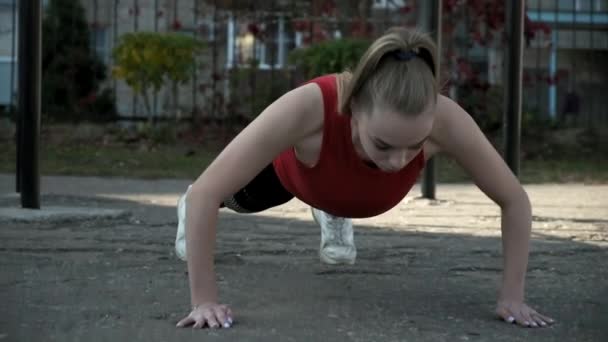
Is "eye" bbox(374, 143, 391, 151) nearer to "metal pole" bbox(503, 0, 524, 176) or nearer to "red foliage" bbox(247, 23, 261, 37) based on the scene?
"metal pole" bbox(503, 0, 524, 176)

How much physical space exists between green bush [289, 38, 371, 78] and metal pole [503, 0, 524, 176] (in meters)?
4.41

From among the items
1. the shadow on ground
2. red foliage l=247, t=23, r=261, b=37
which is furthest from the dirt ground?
red foliage l=247, t=23, r=261, b=37

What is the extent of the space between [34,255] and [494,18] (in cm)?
739

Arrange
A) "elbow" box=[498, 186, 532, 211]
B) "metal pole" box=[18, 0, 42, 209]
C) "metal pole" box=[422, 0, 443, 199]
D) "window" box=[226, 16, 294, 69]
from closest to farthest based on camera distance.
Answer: "elbow" box=[498, 186, 532, 211] < "metal pole" box=[18, 0, 42, 209] < "metal pole" box=[422, 0, 443, 199] < "window" box=[226, 16, 294, 69]

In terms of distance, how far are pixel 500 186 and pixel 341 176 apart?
1.39ft

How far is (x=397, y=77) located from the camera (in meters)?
2.51

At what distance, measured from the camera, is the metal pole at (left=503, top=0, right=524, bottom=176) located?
4.88 m

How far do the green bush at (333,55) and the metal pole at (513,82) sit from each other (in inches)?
173

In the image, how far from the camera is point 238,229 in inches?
181

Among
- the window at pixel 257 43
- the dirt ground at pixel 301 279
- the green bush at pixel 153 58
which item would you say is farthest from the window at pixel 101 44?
the dirt ground at pixel 301 279

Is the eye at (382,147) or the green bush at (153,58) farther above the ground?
the green bush at (153,58)

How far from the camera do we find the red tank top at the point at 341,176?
2.76 m

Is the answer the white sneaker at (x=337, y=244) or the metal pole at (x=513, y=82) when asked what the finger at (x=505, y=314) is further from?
the metal pole at (x=513, y=82)

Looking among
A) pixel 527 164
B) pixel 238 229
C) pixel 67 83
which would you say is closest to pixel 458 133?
pixel 238 229
